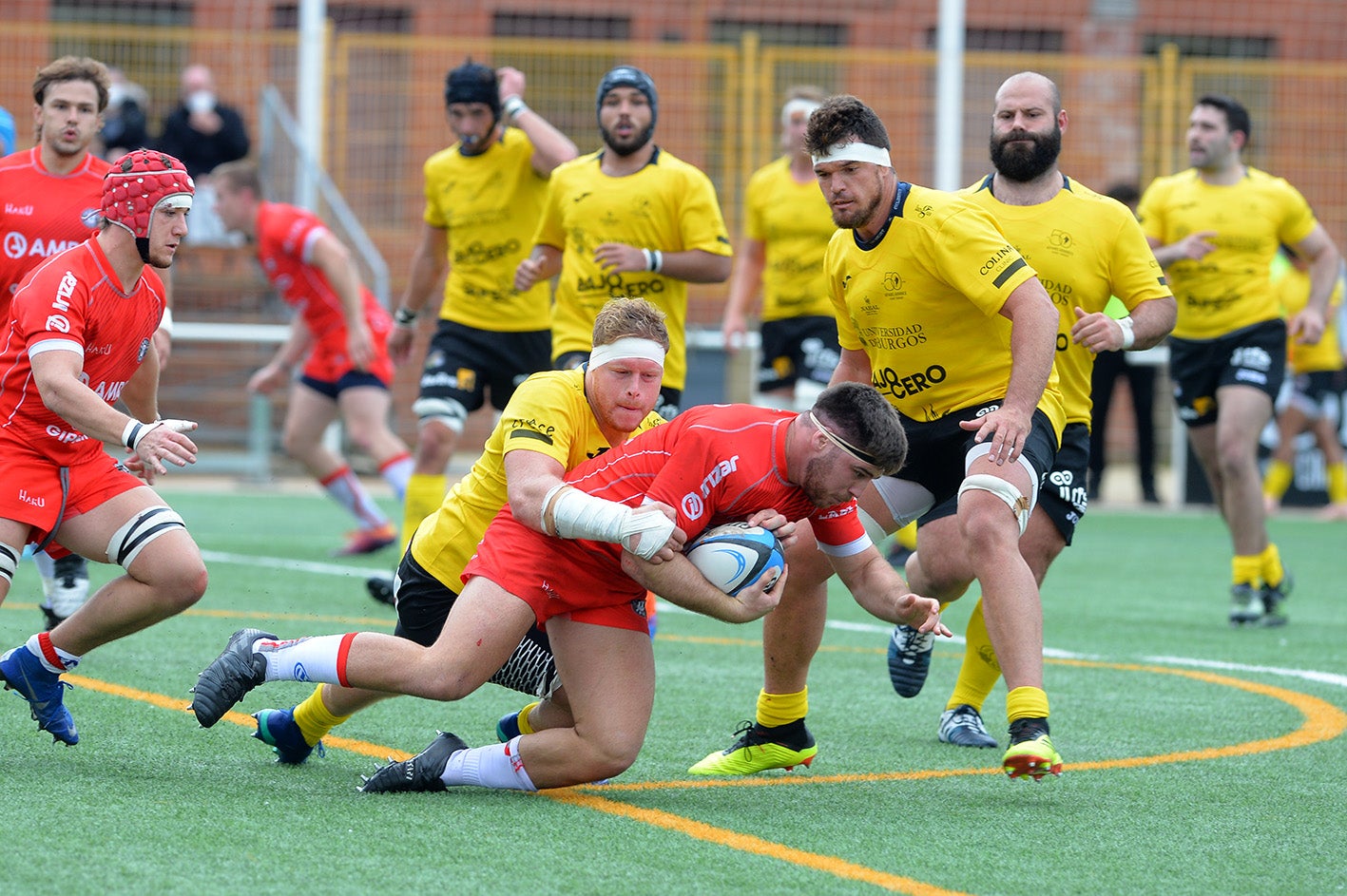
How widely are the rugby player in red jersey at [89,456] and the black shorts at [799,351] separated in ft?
19.8

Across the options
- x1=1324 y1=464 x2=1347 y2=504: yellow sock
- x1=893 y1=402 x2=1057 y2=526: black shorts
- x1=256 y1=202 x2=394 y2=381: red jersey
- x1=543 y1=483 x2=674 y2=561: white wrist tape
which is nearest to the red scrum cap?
x1=543 y1=483 x2=674 y2=561: white wrist tape

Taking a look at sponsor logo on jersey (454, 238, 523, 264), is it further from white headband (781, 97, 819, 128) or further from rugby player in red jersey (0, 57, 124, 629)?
white headband (781, 97, 819, 128)

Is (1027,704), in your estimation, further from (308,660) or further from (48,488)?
(48,488)

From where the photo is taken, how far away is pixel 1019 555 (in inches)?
204

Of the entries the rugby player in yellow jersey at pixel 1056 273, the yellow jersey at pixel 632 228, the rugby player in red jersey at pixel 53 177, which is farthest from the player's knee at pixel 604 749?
the yellow jersey at pixel 632 228

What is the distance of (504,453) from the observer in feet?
16.1

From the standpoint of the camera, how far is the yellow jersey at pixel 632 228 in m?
8.17

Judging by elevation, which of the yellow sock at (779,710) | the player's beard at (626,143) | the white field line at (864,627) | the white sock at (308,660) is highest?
the player's beard at (626,143)

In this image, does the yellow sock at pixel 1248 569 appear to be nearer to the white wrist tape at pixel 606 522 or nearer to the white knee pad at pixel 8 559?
the white wrist tape at pixel 606 522

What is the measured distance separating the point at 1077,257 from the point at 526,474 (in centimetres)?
212

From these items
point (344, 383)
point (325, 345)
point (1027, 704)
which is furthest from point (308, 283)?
point (1027, 704)

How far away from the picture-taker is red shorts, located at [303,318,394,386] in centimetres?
A: 1033

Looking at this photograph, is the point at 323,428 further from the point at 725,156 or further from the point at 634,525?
the point at 725,156

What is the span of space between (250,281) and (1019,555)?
1343 cm
